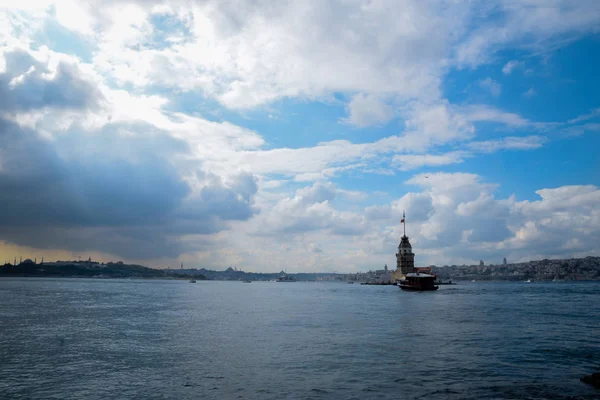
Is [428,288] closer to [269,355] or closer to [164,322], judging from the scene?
[164,322]

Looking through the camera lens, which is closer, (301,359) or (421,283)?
(301,359)

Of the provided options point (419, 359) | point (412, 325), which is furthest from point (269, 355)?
point (412, 325)

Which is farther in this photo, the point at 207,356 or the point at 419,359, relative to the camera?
the point at 207,356

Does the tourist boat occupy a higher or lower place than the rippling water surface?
lower

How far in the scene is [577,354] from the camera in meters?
31.0

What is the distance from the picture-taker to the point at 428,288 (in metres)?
142

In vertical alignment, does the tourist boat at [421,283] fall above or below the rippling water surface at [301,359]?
below

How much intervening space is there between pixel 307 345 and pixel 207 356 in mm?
8732

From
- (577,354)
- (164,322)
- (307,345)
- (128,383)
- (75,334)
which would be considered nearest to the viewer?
(128,383)

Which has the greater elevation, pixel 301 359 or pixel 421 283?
pixel 301 359

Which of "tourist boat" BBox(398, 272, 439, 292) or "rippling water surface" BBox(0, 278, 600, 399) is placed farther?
"tourist boat" BBox(398, 272, 439, 292)

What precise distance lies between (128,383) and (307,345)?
51.7 ft

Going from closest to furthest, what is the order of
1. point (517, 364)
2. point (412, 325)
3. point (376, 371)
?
point (376, 371), point (517, 364), point (412, 325)

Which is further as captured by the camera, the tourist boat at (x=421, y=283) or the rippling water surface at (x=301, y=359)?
the tourist boat at (x=421, y=283)
